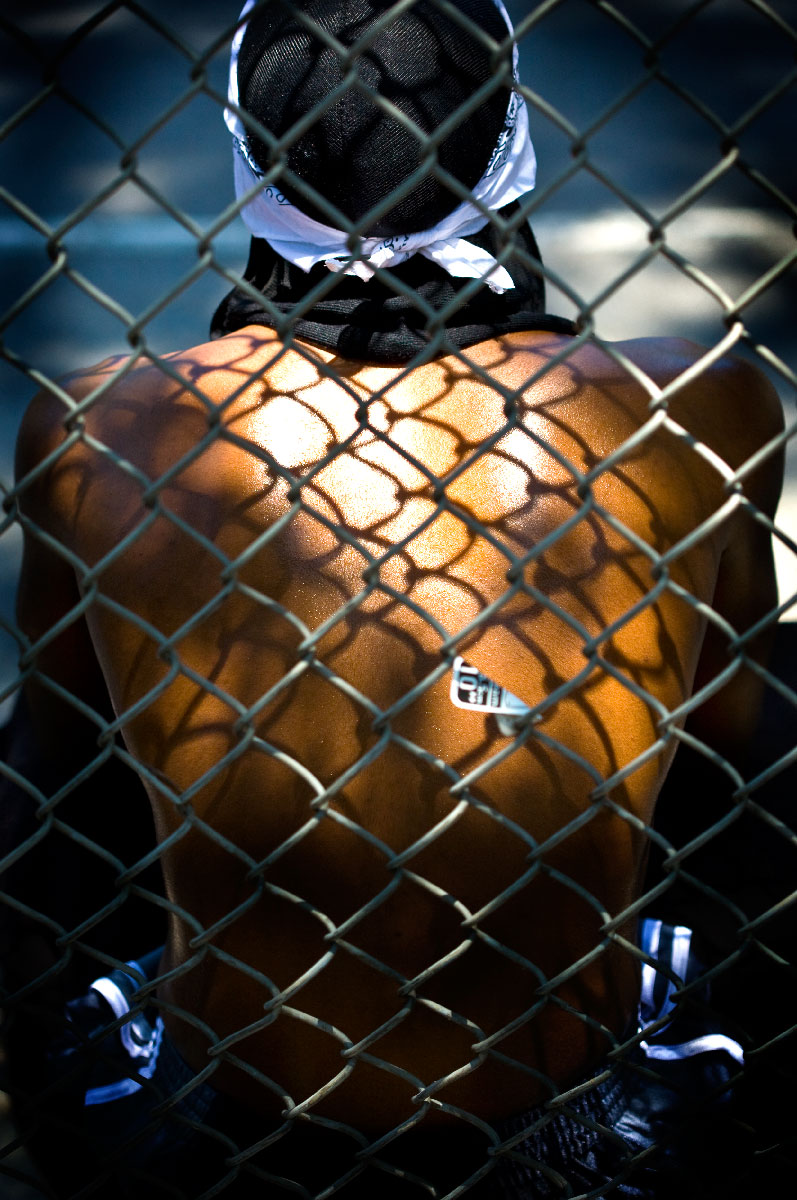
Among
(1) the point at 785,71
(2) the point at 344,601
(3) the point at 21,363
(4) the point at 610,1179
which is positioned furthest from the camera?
(1) the point at 785,71

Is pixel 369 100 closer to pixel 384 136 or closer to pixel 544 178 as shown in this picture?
pixel 384 136

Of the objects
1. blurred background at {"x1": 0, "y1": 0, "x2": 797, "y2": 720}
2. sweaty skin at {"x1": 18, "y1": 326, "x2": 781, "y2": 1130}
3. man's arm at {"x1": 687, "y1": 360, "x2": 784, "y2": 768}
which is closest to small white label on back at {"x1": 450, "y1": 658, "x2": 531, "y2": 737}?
sweaty skin at {"x1": 18, "y1": 326, "x2": 781, "y2": 1130}

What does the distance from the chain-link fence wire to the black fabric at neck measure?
0.12 ft

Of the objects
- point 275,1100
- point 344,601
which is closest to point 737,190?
point 344,601

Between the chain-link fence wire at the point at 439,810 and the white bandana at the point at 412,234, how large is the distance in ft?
0.40

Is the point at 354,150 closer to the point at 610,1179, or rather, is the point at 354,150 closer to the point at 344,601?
the point at 344,601

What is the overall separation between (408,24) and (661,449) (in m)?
0.50

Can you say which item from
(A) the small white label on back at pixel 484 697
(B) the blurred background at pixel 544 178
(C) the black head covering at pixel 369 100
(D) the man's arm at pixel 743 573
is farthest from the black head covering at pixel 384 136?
(B) the blurred background at pixel 544 178

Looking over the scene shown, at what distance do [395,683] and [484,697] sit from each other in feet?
0.28

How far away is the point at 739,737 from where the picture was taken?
1.55 meters

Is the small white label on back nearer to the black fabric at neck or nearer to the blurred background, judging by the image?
the black fabric at neck

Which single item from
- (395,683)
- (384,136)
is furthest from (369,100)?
(395,683)

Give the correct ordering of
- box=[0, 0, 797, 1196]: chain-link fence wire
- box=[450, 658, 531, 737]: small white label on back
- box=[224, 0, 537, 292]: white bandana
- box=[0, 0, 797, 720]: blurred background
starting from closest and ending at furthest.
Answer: box=[0, 0, 797, 1196]: chain-link fence wire → box=[450, 658, 531, 737]: small white label on back → box=[224, 0, 537, 292]: white bandana → box=[0, 0, 797, 720]: blurred background

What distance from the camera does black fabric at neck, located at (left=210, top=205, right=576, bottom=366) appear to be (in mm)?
1108
